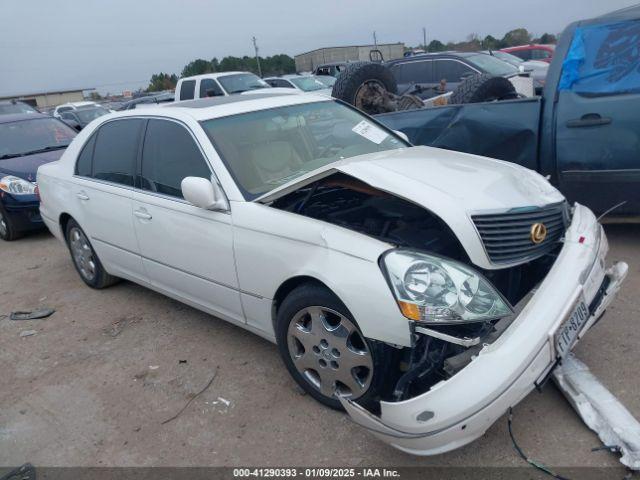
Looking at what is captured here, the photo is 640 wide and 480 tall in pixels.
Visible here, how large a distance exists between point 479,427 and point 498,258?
0.80 metres

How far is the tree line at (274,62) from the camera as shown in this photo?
47.0 meters

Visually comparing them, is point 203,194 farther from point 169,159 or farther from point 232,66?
point 232,66

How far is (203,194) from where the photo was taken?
3.15 meters

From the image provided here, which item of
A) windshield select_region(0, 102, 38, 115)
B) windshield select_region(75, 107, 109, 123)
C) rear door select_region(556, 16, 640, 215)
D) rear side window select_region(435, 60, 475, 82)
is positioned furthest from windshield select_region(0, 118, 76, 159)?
windshield select_region(75, 107, 109, 123)

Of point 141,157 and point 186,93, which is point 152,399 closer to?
point 141,157

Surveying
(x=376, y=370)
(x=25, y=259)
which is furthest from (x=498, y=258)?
(x=25, y=259)

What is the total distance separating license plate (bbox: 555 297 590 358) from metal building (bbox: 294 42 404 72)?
3425 cm

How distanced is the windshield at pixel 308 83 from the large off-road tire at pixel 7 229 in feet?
31.6

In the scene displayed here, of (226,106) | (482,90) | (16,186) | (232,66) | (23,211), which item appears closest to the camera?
(226,106)

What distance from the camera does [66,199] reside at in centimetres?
481

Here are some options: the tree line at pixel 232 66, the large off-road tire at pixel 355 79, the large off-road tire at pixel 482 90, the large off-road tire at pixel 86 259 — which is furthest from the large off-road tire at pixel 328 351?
the tree line at pixel 232 66

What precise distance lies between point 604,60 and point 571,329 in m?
2.77

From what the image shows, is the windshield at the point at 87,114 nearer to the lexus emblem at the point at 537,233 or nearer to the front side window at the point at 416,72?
the front side window at the point at 416,72

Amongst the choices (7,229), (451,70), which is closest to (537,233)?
(7,229)
